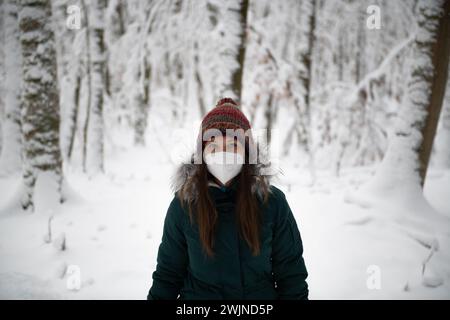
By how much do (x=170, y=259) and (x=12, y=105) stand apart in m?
8.88

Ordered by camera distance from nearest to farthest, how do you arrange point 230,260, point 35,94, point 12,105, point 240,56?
point 230,260 → point 35,94 → point 240,56 → point 12,105

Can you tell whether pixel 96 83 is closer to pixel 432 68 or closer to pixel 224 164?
pixel 224 164

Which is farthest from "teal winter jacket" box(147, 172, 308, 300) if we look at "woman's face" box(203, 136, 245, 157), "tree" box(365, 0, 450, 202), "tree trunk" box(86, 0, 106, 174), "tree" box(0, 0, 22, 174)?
"tree" box(0, 0, 22, 174)

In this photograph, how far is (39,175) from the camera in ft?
15.0

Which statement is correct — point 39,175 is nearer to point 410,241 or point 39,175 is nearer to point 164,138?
point 410,241

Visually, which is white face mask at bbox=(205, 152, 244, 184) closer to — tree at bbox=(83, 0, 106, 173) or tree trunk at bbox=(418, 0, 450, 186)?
tree trunk at bbox=(418, 0, 450, 186)

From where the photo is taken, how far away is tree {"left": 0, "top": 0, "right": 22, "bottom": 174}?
7.92 metres

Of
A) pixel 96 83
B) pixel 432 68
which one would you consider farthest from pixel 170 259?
pixel 96 83

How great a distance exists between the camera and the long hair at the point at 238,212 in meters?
1.68

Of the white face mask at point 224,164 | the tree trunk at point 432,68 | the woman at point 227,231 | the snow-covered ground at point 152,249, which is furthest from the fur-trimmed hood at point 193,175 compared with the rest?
the tree trunk at point 432,68

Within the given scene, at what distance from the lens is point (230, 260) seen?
5.56 feet

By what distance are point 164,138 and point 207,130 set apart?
43.5 ft

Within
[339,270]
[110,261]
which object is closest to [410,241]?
[339,270]

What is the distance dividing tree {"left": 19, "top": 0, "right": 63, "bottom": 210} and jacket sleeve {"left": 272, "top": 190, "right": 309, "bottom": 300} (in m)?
4.37
